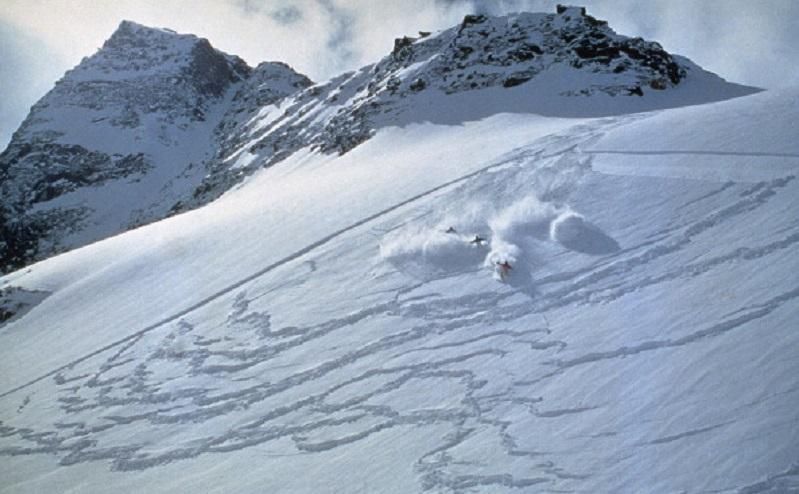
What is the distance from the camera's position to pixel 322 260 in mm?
8461

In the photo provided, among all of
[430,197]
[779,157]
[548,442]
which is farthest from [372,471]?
[779,157]

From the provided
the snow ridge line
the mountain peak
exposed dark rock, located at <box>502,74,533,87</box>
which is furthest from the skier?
the mountain peak

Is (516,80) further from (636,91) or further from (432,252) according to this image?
(432,252)

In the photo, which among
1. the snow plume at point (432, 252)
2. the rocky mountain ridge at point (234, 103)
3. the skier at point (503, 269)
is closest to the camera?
the skier at point (503, 269)

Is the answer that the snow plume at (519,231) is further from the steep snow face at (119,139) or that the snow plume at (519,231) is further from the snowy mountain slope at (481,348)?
the steep snow face at (119,139)

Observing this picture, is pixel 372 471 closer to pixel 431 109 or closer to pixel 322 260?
pixel 322 260

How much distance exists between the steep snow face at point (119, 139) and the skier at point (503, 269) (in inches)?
2113

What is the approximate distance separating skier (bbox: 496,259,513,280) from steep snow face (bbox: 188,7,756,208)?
49.9 feet

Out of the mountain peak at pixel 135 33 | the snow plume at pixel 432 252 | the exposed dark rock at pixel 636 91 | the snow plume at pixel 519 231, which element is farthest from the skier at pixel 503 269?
the mountain peak at pixel 135 33

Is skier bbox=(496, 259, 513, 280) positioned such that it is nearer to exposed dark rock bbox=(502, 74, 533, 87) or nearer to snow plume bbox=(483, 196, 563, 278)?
snow plume bbox=(483, 196, 563, 278)

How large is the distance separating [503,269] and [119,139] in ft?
267

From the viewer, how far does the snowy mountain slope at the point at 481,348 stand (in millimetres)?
3873

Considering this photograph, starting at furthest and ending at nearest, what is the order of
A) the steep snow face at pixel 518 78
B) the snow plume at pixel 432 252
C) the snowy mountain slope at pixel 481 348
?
1. the steep snow face at pixel 518 78
2. the snow plume at pixel 432 252
3. the snowy mountain slope at pixel 481 348

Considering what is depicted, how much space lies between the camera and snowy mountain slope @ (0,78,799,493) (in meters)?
3.87
